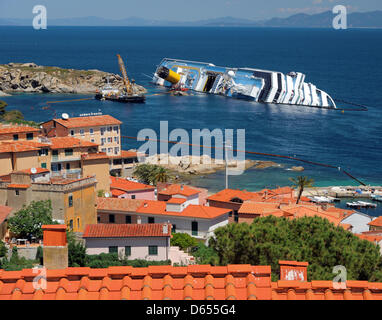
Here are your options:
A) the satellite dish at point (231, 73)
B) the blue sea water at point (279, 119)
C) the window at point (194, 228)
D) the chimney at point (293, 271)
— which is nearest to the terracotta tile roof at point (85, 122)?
the blue sea water at point (279, 119)

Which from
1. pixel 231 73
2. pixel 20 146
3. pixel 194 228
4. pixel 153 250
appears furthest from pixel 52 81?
pixel 153 250

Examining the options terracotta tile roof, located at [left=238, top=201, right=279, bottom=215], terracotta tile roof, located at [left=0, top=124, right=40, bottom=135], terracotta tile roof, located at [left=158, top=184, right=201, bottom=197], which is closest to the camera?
terracotta tile roof, located at [left=238, top=201, right=279, bottom=215]

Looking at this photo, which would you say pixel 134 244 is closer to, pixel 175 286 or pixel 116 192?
pixel 116 192

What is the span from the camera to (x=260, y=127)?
248 feet

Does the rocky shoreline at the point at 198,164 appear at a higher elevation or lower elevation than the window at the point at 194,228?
lower

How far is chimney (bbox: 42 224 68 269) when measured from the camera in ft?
31.4

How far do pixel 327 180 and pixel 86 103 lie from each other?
5094 cm

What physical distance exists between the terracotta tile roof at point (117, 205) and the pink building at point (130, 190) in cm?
524

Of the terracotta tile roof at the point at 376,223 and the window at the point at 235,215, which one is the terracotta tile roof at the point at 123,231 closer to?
the window at the point at 235,215

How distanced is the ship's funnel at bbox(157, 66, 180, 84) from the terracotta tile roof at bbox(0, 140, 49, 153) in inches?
2942

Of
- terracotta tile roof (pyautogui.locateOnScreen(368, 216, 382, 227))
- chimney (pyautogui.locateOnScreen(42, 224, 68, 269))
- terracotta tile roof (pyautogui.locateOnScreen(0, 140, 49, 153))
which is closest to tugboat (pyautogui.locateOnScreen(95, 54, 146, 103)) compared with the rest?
terracotta tile roof (pyautogui.locateOnScreen(0, 140, 49, 153))

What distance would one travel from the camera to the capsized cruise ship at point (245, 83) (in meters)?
93.1

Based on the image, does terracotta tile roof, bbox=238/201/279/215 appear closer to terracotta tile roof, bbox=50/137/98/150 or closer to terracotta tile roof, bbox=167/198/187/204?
terracotta tile roof, bbox=167/198/187/204
